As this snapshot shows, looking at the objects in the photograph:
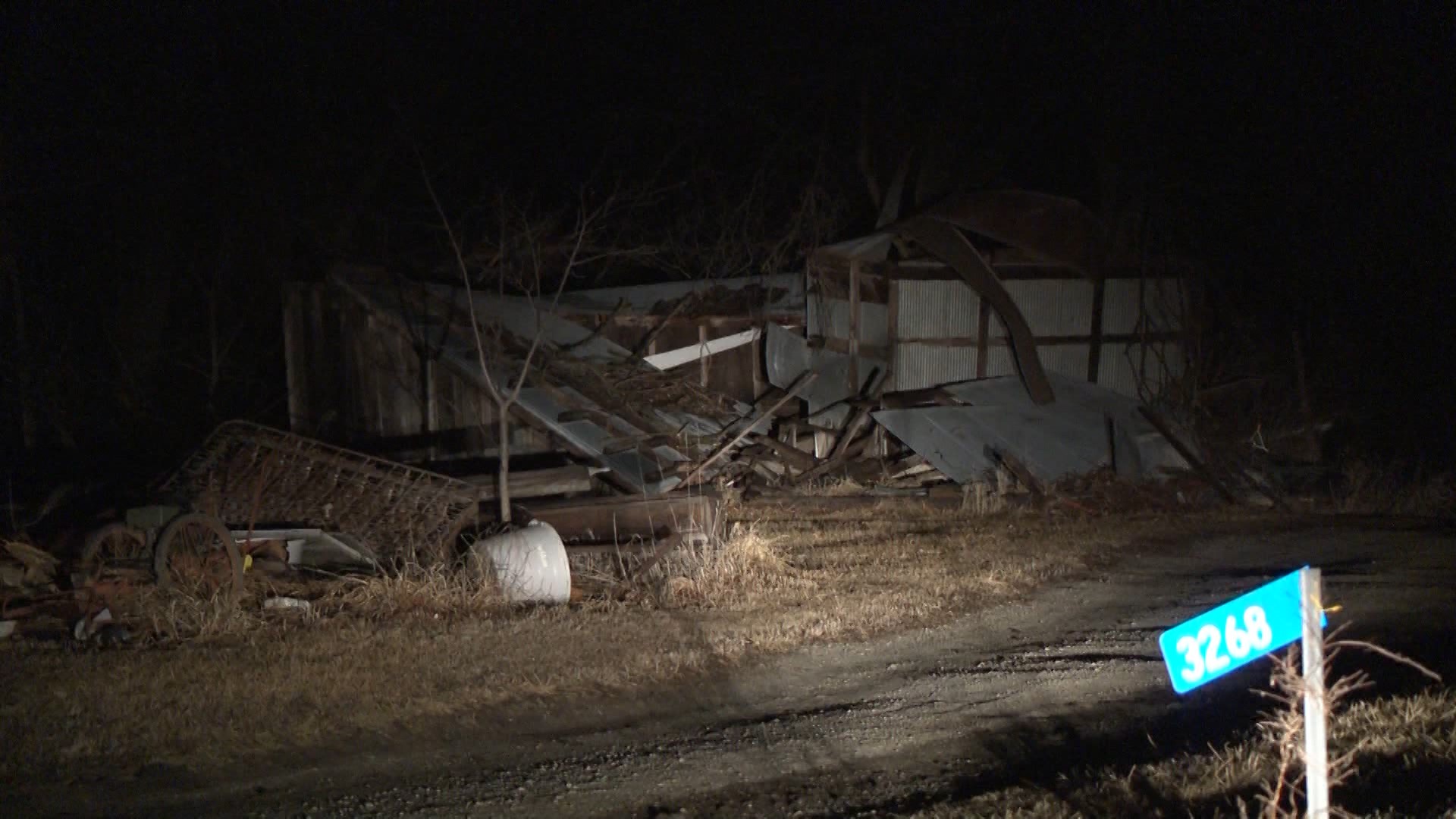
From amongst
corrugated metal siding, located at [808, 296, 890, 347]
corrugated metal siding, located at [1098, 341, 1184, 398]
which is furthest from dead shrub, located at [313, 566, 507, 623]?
corrugated metal siding, located at [1098, 341, 1184, 398]

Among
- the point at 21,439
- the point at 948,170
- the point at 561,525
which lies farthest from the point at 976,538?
the point at 21,439

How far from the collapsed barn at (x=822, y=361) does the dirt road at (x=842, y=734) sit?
5498 millimetres

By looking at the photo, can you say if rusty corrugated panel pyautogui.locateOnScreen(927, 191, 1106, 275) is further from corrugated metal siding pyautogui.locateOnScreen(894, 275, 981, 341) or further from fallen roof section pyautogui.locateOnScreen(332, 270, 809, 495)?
fallen roof section pyautogui.locateOnScreen(332, 270, 809, 495)

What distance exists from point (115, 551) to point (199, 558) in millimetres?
868

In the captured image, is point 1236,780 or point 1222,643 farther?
point 1236,780

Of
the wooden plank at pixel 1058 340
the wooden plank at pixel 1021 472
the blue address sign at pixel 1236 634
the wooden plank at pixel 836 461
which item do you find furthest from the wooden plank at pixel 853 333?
the blue address sign at pixel 1236 634

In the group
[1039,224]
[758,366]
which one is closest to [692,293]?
[758,366]

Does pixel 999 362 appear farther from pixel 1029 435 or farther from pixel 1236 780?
pixel 1236 780

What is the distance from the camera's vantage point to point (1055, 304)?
1614 cm

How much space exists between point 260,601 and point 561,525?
2.87 metres

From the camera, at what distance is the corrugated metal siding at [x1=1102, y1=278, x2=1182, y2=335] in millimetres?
16219

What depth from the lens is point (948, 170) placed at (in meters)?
19.2

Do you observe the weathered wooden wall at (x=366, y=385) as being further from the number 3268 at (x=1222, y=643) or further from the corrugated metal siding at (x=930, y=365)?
the number 3268 at (x=1222, y=643)

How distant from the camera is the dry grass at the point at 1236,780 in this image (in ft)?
16.8
